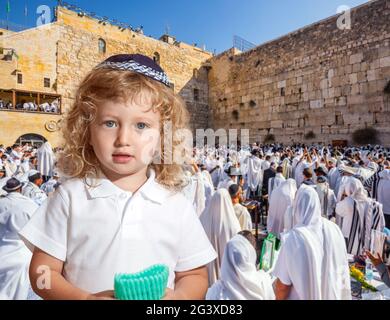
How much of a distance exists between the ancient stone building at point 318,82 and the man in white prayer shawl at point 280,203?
35.3 ft

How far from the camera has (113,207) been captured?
2.96 ft

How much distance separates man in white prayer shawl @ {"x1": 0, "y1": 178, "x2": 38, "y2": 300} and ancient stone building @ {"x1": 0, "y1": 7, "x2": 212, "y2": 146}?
11.0 meters

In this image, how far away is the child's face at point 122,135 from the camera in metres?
0.88

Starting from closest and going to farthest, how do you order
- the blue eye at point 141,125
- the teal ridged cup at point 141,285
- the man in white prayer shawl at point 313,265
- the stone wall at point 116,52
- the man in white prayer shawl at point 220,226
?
the teal ridged cup at point 141,285 → the blue eye at point 141,125 → the man in white prayer shawl at point 313,265 → the man in white prayer shawl at point 220,226 → the stone wall at point 116,52

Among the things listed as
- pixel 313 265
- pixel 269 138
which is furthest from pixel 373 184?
pixel 269 138

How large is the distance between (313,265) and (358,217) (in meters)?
2.70

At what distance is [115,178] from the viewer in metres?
0.98

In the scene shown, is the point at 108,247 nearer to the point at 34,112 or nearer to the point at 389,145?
the point at 389,145

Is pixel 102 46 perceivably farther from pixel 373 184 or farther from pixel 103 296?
pixel 103 296

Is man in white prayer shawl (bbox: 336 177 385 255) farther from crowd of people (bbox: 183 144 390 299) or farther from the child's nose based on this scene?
the child's nose

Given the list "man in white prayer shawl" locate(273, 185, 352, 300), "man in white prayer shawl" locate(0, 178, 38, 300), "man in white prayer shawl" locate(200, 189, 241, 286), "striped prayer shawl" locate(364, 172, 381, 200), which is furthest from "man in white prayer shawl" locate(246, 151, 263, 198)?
"man in white prayer shawl" locate(0, 178, 38, 300)

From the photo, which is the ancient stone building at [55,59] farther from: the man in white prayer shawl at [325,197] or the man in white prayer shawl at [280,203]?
the man in white prayer shawl at [325,197]

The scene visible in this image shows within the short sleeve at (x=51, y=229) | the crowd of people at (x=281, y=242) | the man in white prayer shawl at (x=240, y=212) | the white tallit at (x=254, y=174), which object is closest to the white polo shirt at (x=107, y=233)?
the short sleeve at (x=51, y=229)

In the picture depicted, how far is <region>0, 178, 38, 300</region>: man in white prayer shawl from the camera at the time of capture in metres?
2.52
